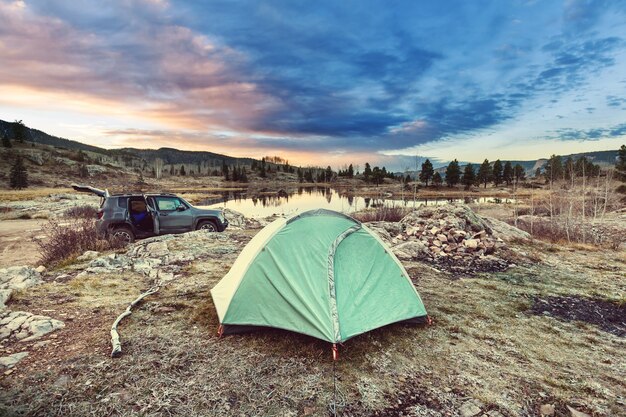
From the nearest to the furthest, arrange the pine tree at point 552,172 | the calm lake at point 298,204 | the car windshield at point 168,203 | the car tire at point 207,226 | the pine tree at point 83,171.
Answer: the car windshield at point 168,203 < the car tire at point 207,226 < the pine tree at point 552,172 < the calm lake at point 298,204 < the pine tree at point 83,171

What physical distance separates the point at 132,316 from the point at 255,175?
13014 centimetres

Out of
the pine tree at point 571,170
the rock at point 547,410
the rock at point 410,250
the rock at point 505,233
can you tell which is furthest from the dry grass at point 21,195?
the pine tree at point 571,170

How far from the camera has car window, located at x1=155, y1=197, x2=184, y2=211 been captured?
13.0m

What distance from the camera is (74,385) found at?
3949 mm

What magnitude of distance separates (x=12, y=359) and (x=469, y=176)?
83724mm

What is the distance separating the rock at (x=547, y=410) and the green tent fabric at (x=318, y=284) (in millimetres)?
2049

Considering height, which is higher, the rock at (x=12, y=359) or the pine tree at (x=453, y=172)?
the pine tree at (x=453, y=172)

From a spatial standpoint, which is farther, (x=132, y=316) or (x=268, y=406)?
(x=132, y=316)

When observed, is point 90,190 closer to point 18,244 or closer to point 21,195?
point 18,244

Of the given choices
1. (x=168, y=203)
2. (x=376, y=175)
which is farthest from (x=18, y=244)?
(x=376, y=175)

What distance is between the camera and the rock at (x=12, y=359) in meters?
4.33

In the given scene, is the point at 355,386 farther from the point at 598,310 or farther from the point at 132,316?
the point at 598,310

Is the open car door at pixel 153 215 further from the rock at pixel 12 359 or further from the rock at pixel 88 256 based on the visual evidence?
the rock at pixel 12 359

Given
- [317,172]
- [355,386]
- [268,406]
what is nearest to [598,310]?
[355,386]
